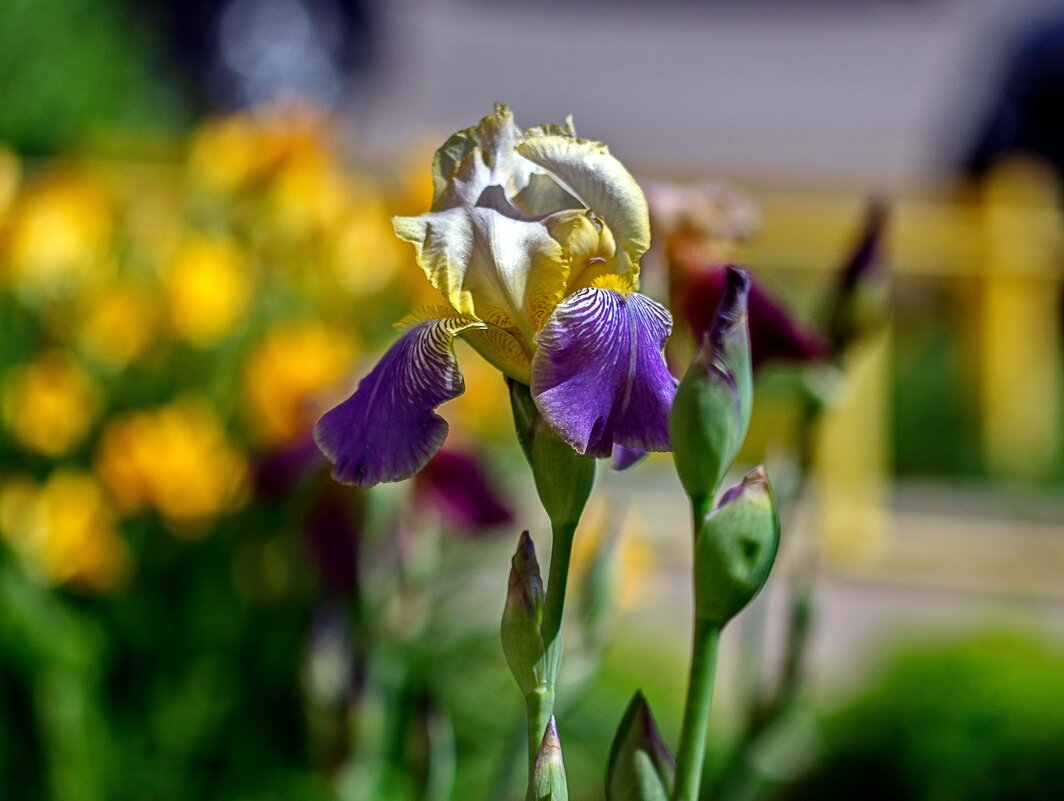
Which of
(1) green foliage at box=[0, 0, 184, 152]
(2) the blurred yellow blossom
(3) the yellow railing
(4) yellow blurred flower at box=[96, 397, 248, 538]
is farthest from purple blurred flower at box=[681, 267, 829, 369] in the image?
(1) green foliage at box=[0, 0, 184, 152]

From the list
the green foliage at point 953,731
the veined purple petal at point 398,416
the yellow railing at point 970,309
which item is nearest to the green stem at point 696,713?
the veined purple petal at point 398,416

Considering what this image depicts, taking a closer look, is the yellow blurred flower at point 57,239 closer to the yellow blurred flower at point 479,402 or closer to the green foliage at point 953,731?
the yellow blurred flower at point 479,402

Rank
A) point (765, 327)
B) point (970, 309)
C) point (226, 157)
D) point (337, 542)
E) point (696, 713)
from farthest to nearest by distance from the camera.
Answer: point (970, 309)
point (226, 157)
point (337, 542)
point (765, 327)
point (696, 713)

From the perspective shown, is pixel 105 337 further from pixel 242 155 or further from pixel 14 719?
pixel 14 719

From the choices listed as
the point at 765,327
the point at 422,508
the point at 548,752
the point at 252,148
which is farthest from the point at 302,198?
the point at 548,752

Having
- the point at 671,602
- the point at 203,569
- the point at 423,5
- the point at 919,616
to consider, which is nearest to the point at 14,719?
the point at 203,569

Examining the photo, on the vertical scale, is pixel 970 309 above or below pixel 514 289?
below

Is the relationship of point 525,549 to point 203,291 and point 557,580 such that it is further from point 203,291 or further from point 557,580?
point 203,291
